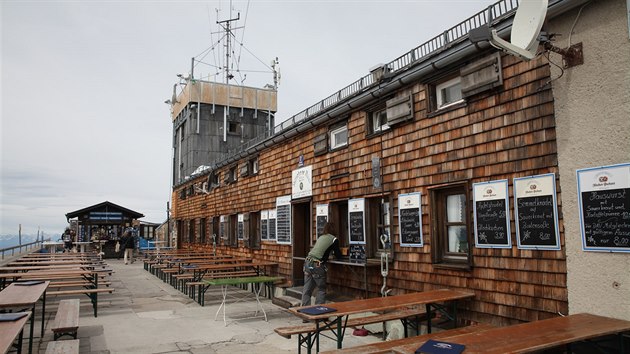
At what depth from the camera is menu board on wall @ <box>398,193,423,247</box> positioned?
7.04 m

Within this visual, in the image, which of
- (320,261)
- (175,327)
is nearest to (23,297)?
(175,327)

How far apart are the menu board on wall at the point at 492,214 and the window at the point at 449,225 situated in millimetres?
428

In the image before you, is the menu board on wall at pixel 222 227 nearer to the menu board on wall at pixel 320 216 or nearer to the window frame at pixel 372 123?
the menu board on wall at pixel 320 216

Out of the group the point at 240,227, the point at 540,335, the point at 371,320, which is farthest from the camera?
the point at 240,227

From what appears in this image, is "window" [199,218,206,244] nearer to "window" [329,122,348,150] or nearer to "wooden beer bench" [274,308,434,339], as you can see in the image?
"window" [329,122,348,150]

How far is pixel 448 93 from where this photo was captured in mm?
6887

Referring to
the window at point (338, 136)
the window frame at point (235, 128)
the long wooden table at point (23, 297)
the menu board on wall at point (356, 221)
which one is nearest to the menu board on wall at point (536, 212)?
the menu board on wall at point (356, 221)

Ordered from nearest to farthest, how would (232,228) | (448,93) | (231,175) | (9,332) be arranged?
(9,332) < (448,93) < (232,228) < (231,175)

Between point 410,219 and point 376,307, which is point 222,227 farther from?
point 376,307

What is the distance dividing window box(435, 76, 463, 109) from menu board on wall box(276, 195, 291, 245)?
18.6 feet

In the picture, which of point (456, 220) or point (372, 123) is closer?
point (456, 220)

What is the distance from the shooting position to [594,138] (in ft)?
15.4

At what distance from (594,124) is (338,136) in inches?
227

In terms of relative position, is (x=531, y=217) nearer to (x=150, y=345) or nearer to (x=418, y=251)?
(x=418, y=251)
